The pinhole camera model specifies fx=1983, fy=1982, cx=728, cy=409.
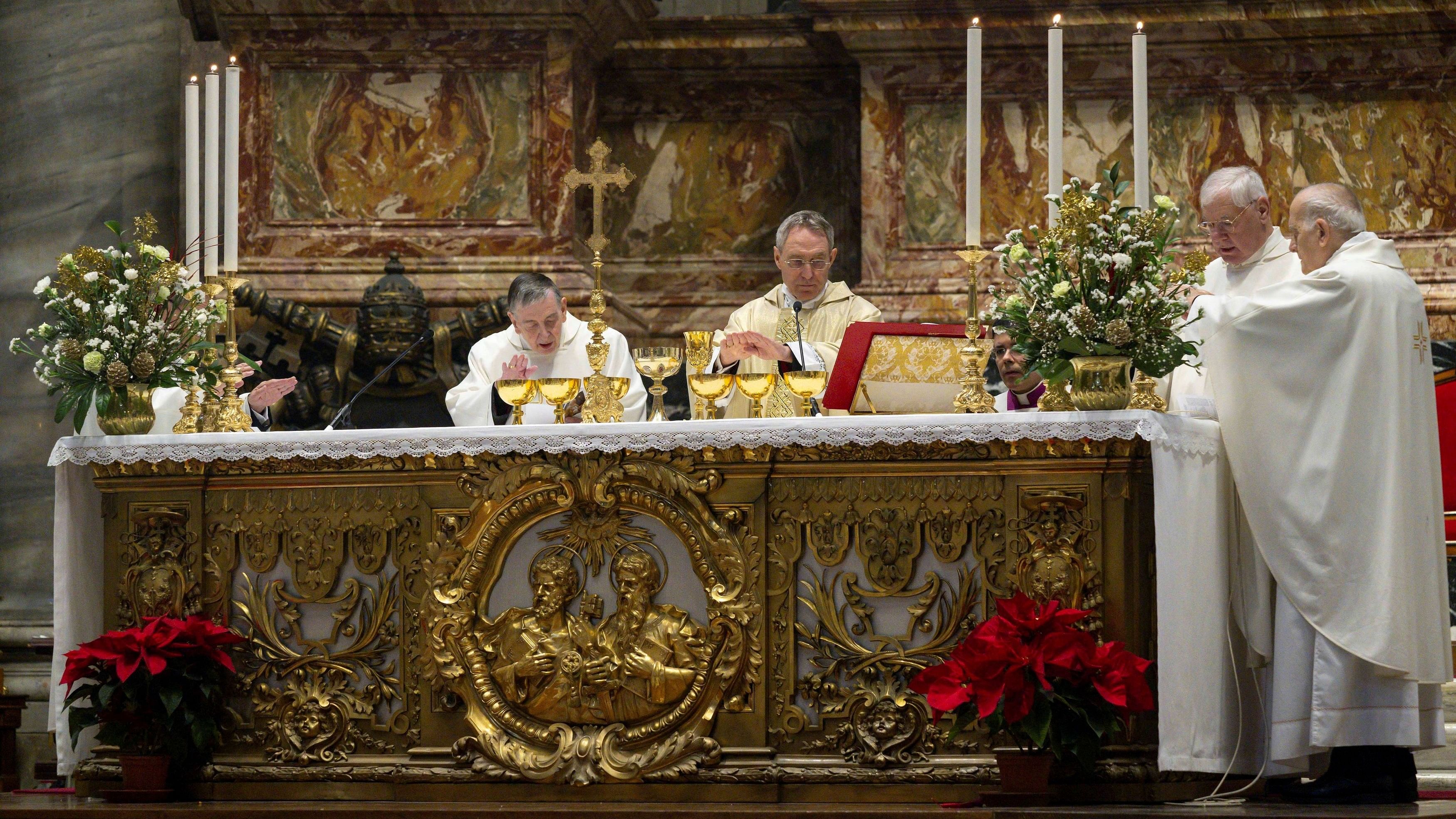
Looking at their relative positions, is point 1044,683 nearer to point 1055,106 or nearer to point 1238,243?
point 1055,106

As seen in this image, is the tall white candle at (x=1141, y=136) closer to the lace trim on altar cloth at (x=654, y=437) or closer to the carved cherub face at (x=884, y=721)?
the lace trim on altar cloth at (x=654, y=437)

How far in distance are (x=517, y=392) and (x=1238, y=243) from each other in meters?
2.49

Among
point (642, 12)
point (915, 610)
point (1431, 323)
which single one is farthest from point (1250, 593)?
point (642, 12)

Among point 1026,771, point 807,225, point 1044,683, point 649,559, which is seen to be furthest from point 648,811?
point 807,225

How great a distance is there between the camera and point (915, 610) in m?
5.82

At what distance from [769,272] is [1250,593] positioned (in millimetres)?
4228

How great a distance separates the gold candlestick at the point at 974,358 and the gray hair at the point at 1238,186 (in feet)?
3.42

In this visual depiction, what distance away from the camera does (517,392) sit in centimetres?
632

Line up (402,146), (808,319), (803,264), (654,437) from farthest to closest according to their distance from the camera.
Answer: (402,146), (808,319), (803,264), (654,437)

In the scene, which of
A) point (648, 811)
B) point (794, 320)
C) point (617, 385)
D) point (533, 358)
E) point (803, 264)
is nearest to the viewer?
point (648, 811)

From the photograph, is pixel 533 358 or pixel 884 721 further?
pixel 533 358

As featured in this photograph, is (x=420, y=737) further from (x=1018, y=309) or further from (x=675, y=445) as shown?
(x=1018, y=309)

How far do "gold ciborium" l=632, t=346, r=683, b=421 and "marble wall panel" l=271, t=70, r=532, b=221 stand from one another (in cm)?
275

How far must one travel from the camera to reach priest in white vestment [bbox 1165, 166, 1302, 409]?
21.7ft
